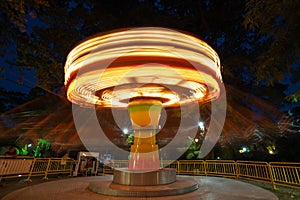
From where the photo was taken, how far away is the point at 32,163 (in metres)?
10.3

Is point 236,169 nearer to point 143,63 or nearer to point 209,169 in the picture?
point 209,169

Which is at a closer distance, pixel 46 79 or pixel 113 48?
pixel 113 48

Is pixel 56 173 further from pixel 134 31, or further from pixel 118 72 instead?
pixel 134 31

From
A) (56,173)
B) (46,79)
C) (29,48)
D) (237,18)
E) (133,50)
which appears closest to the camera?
(133,50)

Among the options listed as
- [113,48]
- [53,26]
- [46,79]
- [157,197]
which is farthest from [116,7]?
[157,197]

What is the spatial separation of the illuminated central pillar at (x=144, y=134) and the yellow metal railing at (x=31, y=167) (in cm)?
596

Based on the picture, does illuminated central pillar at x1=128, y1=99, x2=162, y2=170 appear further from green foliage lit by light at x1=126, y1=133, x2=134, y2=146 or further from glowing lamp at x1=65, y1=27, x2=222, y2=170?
green foliage lit by light at x1=126, y1=133, x2=134, y2=146

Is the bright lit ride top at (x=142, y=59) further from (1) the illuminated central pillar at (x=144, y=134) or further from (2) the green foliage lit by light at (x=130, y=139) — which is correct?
(2) the green foliage lit by light at (x=130, y=139)

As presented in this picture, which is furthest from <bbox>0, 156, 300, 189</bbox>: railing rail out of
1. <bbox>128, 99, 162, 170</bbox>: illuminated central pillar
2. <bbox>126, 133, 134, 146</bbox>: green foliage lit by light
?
<bbox>126, 133, 134, 146</bbox>: green foliage lit by light

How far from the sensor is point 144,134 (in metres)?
6.96

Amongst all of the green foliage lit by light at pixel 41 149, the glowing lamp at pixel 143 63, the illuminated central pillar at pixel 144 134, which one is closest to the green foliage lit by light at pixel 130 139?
the green foliage lit by light at pixel 41 149

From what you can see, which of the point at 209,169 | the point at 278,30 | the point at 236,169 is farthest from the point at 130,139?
the point at 278,30

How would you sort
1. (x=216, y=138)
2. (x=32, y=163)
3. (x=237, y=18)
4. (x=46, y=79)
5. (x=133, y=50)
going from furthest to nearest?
(x=216, y=138) < (x=237, y=18) < (x=32, y=163) < (x=46, y=79) < (x=133, y=50)

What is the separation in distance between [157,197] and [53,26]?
31.5 feet
